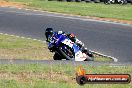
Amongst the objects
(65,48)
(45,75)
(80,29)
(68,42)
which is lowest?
(80,29)

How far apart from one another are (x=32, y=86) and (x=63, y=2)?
1342 inches

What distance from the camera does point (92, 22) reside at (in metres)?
30.5

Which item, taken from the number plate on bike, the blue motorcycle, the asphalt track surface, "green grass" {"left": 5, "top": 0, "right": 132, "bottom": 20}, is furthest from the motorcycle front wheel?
"green grass" {"left": 5, "top": 0, "right": 132, "bottom": 20}

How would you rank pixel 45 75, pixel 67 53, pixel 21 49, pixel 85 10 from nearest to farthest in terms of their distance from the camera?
pixel 45 75, pixel 67 53, pixel 21 49, pixel 85 10

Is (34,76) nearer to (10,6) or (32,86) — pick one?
(32,86)

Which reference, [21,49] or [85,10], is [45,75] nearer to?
[21,49]

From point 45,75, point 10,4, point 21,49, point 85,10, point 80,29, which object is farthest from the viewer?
point 10,4

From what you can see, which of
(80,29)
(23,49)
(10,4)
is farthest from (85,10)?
(23,49)

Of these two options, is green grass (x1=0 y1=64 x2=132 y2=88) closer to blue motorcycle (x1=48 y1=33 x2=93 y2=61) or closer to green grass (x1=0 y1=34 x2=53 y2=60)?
blue motorcycle (x1=48 y1=33 x2=93 y2=61)

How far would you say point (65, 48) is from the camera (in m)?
16.6

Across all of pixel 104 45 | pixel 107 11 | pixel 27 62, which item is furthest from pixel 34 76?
pixel 107 11

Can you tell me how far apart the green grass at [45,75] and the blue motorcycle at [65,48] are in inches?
113

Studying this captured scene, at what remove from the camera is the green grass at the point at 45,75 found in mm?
10094

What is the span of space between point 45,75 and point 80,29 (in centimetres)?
1572
